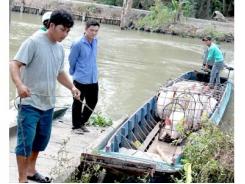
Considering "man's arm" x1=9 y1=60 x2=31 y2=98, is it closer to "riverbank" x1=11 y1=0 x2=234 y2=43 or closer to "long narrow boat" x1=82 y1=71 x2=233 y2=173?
"long narrow boat" x1=82 y1=71 x2=233 y2=173

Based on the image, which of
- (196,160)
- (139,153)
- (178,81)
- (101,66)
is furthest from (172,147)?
(101,66)

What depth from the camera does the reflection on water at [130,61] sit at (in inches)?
488

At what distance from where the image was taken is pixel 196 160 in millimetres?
5145

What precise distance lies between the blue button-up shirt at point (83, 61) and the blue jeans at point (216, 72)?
565cm

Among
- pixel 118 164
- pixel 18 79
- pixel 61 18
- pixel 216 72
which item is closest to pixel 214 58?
pixel 216 72

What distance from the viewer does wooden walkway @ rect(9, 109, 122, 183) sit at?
4.88m

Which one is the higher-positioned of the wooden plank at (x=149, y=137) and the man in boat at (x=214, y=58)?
the man in boat at (x=214, y=58)

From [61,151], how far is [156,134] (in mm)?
3027

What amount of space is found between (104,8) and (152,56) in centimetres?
1251

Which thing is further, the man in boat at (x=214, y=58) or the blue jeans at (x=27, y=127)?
Answer: the man in boat at (x=214, y=58)

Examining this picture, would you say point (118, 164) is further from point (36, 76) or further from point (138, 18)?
point (138, 18)

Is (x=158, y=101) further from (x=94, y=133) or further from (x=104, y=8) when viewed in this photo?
(x=104, y=8)

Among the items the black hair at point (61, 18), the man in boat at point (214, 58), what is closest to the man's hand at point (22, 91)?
the black hair at point (61, 18)

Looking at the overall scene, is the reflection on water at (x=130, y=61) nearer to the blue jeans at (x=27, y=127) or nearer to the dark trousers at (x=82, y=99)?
the dark trousers at (x=82, y=99)
